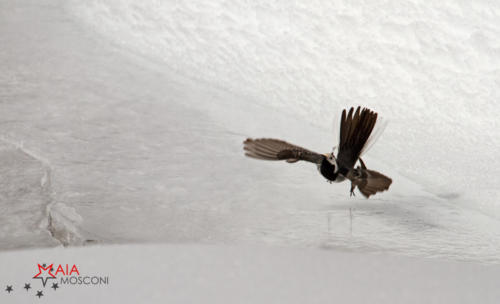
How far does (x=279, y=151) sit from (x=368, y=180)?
10 cm

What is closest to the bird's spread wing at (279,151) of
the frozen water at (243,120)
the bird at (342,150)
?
the bird at (342,150)

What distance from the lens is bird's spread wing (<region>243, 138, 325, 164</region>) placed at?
2.12 ft

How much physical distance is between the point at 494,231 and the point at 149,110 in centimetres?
56

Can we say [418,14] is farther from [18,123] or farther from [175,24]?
[18,123]

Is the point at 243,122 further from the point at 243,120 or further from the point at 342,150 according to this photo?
the point at 342,150

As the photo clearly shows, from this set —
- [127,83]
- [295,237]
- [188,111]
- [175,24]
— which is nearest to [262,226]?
[295,237]

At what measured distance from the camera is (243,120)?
1.07m

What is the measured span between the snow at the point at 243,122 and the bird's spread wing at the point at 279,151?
0.10 meters

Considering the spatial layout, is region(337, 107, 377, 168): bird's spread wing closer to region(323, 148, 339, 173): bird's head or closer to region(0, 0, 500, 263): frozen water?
region(323, 148, 339, 173): bird's head

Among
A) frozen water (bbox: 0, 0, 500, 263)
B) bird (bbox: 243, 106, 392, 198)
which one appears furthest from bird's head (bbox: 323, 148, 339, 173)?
frozen water (bbox: 0, 0, 500, 263)

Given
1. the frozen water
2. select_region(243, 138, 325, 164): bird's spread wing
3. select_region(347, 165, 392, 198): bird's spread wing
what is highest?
the frozen water

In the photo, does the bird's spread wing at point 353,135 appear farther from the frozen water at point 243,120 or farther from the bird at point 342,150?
the frozen water at point 243,120

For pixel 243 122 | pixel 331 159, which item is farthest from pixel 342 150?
pixel 243 122

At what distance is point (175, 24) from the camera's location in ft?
4.55
